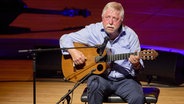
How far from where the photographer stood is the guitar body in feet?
11.5

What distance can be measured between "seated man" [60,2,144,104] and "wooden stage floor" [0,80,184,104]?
1.13m

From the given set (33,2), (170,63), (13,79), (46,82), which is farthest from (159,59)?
(33,2)

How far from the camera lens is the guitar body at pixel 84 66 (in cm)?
351

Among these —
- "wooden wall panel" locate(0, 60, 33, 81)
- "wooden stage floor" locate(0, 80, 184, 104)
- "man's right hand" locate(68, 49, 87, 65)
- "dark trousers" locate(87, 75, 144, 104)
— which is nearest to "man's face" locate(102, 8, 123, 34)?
"man's right hand" locate(68, 49, 87, 65)

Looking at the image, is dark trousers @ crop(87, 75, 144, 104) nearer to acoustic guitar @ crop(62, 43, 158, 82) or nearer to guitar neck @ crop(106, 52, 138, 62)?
acoustic guitar @ crop(62, 43, 158, 82)

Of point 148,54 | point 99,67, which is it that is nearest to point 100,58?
point 99,67

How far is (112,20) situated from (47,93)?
1.78 metres

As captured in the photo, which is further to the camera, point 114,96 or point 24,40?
point 24,40

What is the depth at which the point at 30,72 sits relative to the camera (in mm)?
5617

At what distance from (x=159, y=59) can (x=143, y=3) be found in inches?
85.1

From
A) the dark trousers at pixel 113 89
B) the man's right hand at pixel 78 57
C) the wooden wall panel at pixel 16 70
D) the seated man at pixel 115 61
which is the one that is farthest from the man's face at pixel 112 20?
the wooden wall panel at pixel 16 70

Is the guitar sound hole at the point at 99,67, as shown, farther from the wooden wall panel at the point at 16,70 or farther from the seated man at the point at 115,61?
the wooden wall panel at the point at 16,70

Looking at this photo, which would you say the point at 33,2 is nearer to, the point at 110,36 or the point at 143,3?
the point at 143,3

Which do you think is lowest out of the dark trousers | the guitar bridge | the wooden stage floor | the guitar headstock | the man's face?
the wooden stage floor
